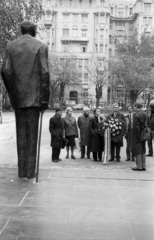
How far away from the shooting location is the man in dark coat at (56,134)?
9.93 m

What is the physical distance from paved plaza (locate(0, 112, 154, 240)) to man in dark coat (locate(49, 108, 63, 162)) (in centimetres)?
219

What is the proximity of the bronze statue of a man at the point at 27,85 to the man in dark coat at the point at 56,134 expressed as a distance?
3486mm

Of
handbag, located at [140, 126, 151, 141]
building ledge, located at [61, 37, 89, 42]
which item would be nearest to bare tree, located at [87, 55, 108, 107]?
building ledge, located at [61, 37, 89, 42]

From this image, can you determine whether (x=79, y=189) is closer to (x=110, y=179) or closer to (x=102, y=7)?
(x=110, y=179)

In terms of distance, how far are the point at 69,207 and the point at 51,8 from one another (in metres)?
70.6

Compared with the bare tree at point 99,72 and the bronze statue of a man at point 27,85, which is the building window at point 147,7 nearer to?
the bare tree at point 99,72

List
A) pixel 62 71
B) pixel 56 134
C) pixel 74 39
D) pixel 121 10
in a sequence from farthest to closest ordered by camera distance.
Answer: pixel 121 10 → pixel 74 39 → pixel 62 71 → pixel 56 134

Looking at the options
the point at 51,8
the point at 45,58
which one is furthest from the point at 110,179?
the point at 51,8

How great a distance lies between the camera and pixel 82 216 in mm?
4480

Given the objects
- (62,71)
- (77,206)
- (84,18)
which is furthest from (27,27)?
(84,18)

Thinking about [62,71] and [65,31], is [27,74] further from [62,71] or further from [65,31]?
[65,31]

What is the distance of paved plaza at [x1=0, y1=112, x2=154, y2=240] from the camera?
12.8 feet

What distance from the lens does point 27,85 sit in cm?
625

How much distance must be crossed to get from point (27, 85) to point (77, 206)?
2.42 metres
